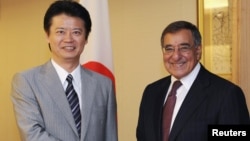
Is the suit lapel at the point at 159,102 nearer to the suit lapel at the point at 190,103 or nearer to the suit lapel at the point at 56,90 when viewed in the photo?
the suit lapel at the point at 190,103

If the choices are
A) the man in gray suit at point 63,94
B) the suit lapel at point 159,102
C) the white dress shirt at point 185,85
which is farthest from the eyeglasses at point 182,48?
the man in gray suit at point 63,94

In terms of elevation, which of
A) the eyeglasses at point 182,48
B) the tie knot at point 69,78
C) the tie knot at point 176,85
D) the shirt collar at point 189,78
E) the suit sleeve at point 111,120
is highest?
the eyeglasses at point 182,48

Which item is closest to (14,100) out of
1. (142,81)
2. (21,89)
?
(21,89)

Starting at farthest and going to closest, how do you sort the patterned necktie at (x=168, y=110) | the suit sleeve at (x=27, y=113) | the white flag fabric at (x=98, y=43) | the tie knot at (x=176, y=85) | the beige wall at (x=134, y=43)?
1. the beige wall at (x=134, y=43)
2. the white flag fabric at (x=98, y=43)
3. the tie knot at (x=176, y=85)
4. the patterned necktie at (x=168, y=110)
5. the suit sleeve at (x=27, y=113)

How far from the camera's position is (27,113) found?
Answer: 1.77m

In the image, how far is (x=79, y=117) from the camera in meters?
1.88

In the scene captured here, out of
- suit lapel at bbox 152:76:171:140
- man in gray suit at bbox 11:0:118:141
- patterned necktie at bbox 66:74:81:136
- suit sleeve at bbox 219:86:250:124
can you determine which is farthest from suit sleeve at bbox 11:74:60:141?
suit sleeve at bbox 219:86:250:124

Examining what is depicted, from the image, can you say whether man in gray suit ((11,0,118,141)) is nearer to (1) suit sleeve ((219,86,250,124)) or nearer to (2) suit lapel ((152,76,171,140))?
(2) suit lapel ((152,76,171,140))

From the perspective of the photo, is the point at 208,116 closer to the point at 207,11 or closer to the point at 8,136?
the point at 207,11

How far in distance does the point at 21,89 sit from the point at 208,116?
1.01m

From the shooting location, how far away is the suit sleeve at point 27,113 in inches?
68.4

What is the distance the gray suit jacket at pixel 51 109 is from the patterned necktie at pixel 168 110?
323 mm

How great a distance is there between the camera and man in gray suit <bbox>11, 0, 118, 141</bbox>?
5.86 ft

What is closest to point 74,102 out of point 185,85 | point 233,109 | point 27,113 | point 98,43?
point 27,113
